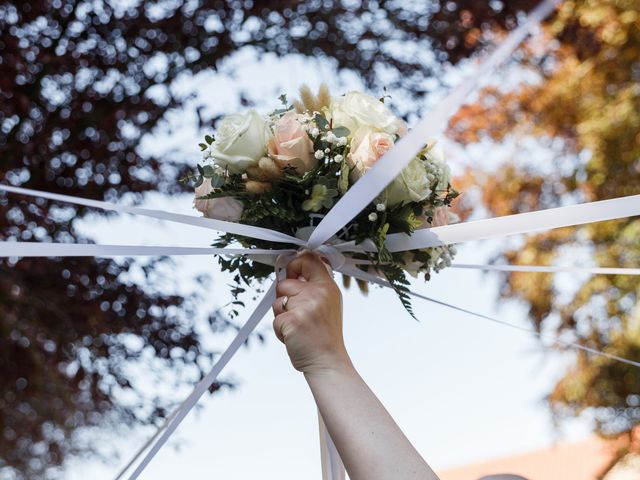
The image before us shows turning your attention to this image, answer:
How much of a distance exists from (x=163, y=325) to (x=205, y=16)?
2061mm

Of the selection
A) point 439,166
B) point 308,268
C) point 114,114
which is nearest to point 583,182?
point 114,114

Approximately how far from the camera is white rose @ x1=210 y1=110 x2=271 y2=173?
6.65 ft

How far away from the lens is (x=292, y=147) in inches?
78.2

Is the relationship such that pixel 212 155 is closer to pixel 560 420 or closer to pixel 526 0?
pixel 526 0

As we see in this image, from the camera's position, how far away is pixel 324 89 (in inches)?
87.4

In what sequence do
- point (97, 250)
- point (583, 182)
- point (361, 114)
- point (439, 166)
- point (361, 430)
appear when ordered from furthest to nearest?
point (583, 182)
point (439, 166)
point (361, 114)
point (97, 250)
point (361, 430)

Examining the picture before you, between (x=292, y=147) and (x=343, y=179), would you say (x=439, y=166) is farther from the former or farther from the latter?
(x=292, y=147)

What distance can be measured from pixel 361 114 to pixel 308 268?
17.3 inches

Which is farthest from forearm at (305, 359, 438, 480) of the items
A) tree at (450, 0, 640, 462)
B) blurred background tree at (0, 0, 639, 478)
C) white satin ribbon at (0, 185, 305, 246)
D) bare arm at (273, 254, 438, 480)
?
tree at (450, 0, 640, 462)

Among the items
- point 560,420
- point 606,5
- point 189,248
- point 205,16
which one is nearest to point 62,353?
point 205,16

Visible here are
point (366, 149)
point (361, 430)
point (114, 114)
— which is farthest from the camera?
point (114, 114)

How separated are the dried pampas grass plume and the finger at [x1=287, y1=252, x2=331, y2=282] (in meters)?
0.43

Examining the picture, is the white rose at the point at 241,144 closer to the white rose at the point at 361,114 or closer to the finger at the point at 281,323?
the white rose at the point at 361,114

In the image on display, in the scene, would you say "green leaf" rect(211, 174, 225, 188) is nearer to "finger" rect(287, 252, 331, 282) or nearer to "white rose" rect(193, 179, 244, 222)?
"white rose" rect(193, 179, 244, 222)
